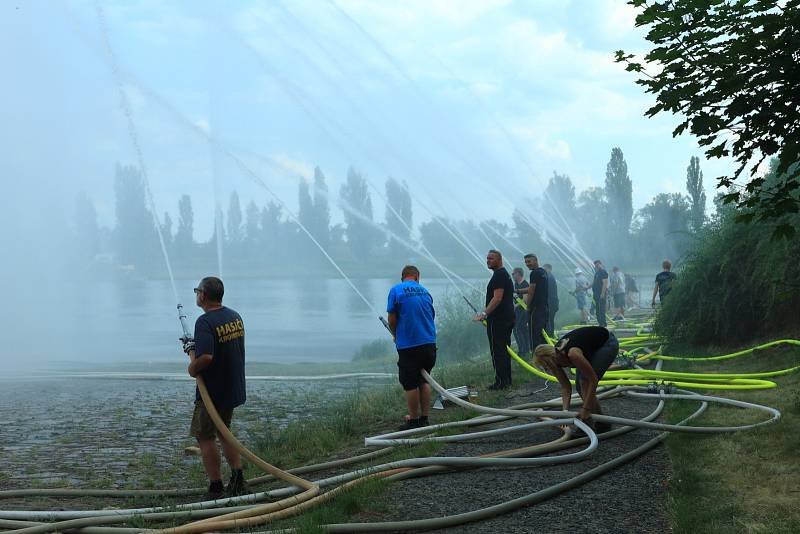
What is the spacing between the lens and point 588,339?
303 inches

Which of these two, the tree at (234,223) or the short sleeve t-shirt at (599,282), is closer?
the short sleeve t-shirt at (599,282)

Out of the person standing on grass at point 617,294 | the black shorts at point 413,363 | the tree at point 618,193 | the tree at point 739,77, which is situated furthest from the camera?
the tree at point 618,193

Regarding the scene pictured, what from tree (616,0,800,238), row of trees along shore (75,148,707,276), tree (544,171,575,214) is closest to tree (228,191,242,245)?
row of trees along shore (75,148,707,276)

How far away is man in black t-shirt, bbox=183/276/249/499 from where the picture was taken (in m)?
6.10

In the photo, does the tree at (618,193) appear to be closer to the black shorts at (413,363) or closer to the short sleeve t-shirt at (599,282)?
the short sleeve t-shirt at (599,282)

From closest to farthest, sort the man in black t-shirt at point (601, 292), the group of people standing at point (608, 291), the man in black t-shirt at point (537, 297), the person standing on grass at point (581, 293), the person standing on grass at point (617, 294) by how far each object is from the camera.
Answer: the man in black t-shirt at point (537, 297) < the group of people standing at point (608, 291) < the man in black t-shirt at point (601, 292) < the person standing on grass at point (581, 293) < the person standing on grass at point (617, 294)

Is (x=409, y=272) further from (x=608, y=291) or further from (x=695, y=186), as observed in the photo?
(x=695, y=186)

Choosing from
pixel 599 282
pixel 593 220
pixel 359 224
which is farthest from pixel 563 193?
pixel 599 282

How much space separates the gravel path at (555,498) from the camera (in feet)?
16.4

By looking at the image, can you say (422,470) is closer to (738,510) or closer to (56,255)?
(738,510)

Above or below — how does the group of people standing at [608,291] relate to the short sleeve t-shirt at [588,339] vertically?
above

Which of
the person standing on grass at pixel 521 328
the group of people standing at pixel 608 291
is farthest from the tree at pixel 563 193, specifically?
the person standing on grass at pixel 521 328

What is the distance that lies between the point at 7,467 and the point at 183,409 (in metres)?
4.15

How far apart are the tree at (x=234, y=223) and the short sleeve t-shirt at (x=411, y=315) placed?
34.0 metres
